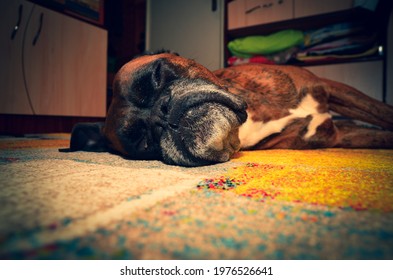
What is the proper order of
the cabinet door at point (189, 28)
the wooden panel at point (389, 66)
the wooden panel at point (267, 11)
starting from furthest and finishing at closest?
1. the cabinet door at point (189, 28)
2. the wooden panel at point (267, 11)
3. the wooden panel at point (389, 66)

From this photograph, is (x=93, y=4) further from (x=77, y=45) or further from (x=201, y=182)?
(x=201, y=182)

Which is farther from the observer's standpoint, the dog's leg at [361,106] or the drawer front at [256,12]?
the drawer front at [256,12]

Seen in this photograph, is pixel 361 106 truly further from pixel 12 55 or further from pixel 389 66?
pixel 12 55

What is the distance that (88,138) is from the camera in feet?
5.85

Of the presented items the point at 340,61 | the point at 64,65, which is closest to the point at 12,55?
the point at 64,65

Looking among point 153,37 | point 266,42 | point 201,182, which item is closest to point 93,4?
point 153,37

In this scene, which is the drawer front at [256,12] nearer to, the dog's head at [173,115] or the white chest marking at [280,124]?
the white chest marking at [280,124]

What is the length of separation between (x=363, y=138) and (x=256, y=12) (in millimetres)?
2636

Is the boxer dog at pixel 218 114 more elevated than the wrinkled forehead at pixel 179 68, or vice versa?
the wrinkled forehead at pixel 179 68

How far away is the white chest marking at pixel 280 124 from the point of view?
168cm

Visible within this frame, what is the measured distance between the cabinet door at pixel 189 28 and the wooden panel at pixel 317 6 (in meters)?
1.16

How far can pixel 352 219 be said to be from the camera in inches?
22.4

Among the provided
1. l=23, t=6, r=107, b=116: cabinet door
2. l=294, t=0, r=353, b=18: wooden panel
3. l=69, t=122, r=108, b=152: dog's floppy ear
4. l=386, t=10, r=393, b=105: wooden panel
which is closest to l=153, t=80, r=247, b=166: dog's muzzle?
l=69, t=122, r=108, b=152: dog's floppy ear

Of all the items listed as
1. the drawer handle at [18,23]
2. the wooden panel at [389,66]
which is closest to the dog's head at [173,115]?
the wooden panel at [389,66]
